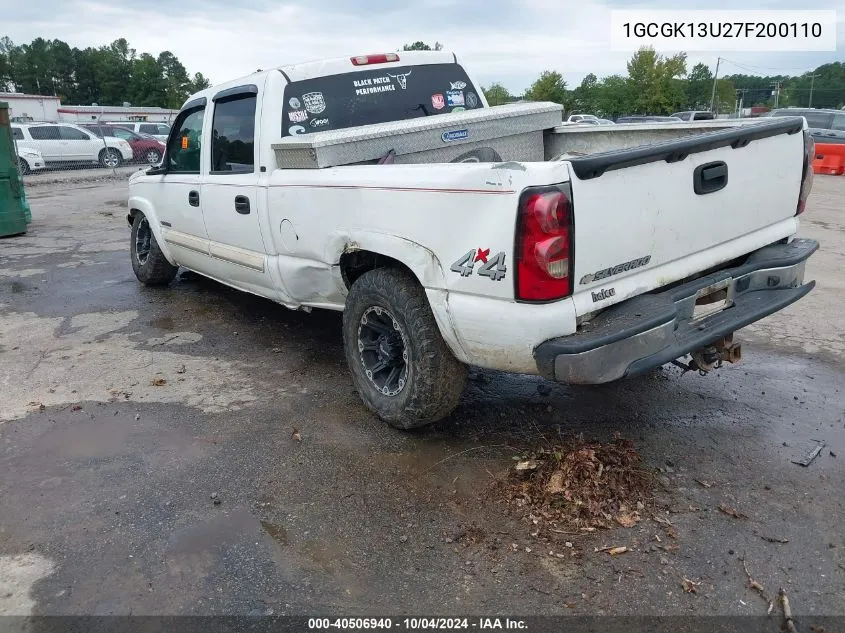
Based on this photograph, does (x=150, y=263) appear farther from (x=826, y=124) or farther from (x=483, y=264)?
(x=826, y=124)

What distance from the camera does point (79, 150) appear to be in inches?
912

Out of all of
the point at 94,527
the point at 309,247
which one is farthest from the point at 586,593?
the point at 309,247

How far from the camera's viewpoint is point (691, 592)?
2.53 meters

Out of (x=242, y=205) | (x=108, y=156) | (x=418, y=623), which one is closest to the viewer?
(x=418, y=623)

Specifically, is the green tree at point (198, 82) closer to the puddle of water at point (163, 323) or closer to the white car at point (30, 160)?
the white car at point (30, 160)

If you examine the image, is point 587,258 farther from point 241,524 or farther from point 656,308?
point 241,524

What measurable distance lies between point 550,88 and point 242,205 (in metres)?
Answer: 63.7

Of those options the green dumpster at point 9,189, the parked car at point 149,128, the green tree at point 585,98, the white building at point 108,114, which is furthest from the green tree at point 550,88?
the green dumpster at point 9,189

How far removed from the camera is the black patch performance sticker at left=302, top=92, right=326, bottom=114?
14.9ft

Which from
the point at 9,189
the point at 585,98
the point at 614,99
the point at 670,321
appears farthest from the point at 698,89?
the point at 670,321

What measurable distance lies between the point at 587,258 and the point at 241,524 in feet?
6.37

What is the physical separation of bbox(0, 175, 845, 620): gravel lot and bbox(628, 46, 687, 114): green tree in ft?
183

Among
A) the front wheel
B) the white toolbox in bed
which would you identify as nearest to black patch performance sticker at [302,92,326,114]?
the white toolbox in bed

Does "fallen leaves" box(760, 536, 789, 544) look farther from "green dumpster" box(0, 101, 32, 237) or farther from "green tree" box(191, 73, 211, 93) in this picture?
"green tree" box(191, 73, 211, 93)
